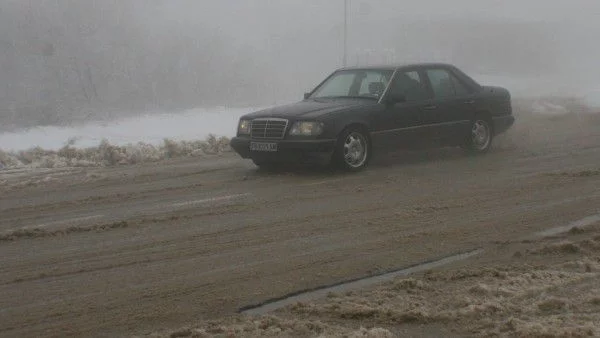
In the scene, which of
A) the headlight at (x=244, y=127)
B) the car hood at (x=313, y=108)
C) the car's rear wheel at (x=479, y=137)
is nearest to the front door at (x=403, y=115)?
the car hood at (x=313, y=108)

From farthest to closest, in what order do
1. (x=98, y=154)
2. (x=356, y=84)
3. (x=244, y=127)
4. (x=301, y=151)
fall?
(x=98, y=154), (x=356, y=84), (x=244, y=127), (x=301, y=151)

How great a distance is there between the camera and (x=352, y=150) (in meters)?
11.6

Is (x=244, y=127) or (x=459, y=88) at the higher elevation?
(x=459, y=88)

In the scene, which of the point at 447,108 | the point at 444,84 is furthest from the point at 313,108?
the point at 444,84

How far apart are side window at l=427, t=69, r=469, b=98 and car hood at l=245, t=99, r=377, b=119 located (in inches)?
54.0

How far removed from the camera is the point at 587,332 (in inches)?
190

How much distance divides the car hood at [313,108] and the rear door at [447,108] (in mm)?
1140

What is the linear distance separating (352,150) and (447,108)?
2.07m

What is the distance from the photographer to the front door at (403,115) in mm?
12008

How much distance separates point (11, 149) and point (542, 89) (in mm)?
19915

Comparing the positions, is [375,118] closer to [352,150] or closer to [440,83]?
[352,150]

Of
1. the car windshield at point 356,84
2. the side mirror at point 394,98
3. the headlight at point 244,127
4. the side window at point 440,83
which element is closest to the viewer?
the headlight at point 244,127

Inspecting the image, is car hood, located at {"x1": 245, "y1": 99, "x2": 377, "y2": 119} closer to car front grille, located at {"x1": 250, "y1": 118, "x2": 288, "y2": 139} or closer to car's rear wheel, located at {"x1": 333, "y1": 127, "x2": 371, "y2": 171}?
car front grille, located at {"x1": 250, "y1": 118, "x2": 288, "y2": 139}

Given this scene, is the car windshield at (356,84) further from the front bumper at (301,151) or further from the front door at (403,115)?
the front bumper at (301,151)
